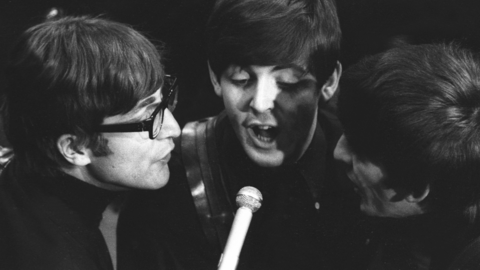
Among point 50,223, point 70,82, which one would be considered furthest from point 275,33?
point 50,223

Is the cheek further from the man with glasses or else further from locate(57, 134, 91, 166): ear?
locate(57, 134, 91, 166): ear

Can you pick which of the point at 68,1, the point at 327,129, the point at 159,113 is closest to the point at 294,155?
the point at 327,129

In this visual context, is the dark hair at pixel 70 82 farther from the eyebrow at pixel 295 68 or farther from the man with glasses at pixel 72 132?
the eyebrow at pixel 295 68

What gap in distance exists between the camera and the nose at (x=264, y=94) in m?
1.08

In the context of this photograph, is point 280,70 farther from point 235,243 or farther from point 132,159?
point 235,243

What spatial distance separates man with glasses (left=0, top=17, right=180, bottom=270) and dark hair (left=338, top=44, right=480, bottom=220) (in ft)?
1.30

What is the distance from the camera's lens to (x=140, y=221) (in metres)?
1.19

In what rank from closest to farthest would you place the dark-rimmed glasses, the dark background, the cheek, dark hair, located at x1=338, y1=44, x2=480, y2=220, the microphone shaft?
the microphone shaft < dark hair, located at x1=338, y1=44, x2=480, y2=220 < the dark-rimmed glasses < the cheek < the dark background

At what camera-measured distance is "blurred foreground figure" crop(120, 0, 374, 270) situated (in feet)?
3.59

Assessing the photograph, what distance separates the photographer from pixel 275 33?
3.56 feet

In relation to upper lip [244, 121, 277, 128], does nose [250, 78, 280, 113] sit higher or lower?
higher

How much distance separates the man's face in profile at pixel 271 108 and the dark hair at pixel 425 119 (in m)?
0.13

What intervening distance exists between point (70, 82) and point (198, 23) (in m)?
0.48

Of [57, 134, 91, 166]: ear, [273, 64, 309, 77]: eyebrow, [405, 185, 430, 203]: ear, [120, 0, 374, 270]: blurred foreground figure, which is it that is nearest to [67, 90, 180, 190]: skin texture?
[57, 134, 91, 166]: ear
